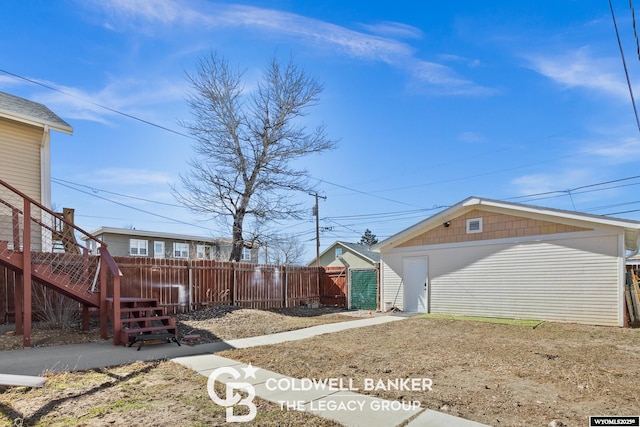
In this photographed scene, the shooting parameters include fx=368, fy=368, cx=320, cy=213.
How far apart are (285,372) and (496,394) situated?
254cm

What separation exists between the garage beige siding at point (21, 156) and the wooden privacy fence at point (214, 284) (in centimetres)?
267

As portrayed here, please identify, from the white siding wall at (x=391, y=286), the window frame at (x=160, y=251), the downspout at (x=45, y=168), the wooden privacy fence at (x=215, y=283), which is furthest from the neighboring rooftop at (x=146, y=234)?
the downspout at (x=45, y=168)

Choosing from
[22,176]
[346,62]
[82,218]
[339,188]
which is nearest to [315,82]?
[346,62]

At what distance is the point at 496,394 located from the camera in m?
3.96

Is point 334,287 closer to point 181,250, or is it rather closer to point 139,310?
point 139,310

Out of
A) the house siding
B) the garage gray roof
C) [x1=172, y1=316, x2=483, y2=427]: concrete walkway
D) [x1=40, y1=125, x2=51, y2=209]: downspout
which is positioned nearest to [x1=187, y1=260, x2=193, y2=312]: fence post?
[x1=40, y1=125, x2=51, y2=209]: downspout

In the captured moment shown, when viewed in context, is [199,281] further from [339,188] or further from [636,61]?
[339,188]

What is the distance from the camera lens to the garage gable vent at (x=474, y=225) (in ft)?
39.4

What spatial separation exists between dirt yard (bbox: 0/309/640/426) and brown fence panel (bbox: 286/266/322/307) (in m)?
6.86

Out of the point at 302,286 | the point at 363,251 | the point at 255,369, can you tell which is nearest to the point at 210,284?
the point at 302,286

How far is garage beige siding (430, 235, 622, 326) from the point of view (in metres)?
9.66

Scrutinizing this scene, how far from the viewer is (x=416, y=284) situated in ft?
44.5

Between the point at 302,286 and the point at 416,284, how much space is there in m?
4.77

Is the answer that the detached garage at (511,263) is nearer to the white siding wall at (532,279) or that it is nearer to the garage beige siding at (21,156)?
the white siding wall at (532,279)
